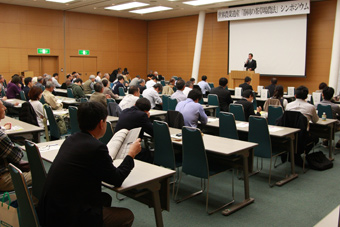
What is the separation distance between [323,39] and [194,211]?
36.7 feet

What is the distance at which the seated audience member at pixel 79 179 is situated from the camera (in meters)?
2.17

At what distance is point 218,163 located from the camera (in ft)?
13.6

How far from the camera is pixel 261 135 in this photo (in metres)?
4.62

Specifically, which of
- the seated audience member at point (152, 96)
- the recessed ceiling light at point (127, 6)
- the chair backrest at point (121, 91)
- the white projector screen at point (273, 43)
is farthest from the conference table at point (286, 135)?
the recessed ceiling light at point (127, 6)

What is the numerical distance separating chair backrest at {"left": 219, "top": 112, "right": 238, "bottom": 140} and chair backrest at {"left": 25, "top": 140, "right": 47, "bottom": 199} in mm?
2879

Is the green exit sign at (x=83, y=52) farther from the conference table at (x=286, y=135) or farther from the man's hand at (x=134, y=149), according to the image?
the man's hand at (x=134, y=149)

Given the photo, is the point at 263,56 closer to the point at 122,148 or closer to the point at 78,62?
the point at 78,62

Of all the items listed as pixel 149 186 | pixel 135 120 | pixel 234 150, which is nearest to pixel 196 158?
pixel 234 150

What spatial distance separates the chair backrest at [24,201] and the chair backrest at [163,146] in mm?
2004

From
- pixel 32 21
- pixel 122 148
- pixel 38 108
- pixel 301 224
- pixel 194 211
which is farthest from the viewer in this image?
pixel 32 21

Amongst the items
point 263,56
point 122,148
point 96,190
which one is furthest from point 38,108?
point 263,56

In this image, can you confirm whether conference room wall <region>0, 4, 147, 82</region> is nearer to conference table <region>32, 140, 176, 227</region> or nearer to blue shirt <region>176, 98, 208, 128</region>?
blue shirt <region>176, 98, 208, 128</region>

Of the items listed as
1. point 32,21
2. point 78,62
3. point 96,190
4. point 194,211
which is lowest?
point 194,211

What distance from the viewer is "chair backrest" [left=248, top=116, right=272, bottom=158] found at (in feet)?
15.0
